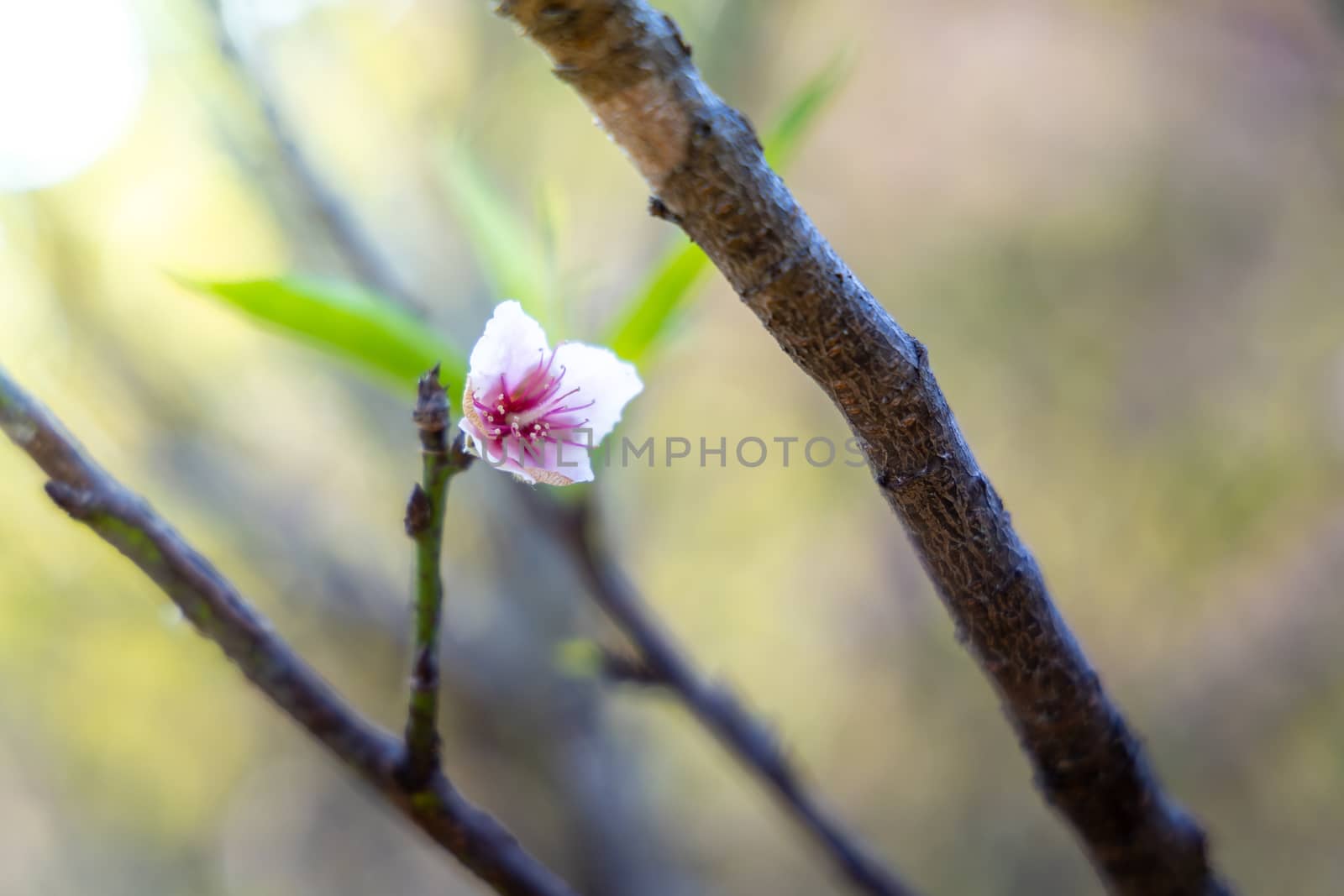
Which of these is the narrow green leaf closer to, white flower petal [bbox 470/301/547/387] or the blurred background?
white flower petal [bbox 470/301/547/387]

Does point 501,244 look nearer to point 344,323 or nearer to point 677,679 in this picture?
point 344,323

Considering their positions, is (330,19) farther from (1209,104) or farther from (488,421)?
(1209,104)

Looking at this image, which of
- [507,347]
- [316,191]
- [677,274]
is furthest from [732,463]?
[507,347]

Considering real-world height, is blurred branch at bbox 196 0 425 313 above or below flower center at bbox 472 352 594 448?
above

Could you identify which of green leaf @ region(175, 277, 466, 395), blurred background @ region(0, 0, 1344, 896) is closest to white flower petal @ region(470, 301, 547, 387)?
green leaf @ region(175, 277, 466, 395)

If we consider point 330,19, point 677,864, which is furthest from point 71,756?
point 330,19

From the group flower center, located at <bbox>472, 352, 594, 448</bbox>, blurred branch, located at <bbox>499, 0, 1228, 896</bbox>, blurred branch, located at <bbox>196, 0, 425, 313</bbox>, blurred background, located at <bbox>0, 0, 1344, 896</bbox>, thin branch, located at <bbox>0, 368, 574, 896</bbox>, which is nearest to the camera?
blurred branch, located at <bbox>499, 0, 1228, 896</bbox>

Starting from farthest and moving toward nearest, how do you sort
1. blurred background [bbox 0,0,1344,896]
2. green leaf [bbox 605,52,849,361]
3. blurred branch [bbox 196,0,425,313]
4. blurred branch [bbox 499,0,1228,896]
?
blurred background [bbox 0,0,1344,896]
blurred branch [bbox 196,0,425,313]
green leaf [bbox 605,52,849,361]
blurred branch [bbox 499,0,1228,896]
